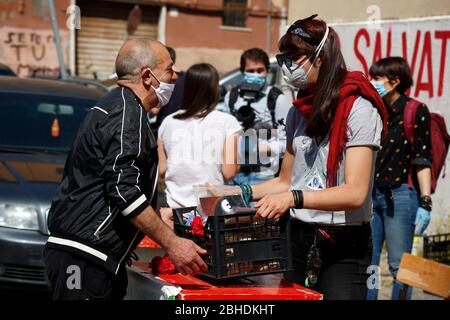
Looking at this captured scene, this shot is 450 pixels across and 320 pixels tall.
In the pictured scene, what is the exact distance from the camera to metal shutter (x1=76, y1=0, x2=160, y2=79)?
93.0 ft

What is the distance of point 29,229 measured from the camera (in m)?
6.51

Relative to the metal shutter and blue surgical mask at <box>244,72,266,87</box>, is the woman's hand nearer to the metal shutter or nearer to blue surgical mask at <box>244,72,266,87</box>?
blue surgical mask at <box>244,72,266,87</box>

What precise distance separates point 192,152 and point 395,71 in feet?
5.78

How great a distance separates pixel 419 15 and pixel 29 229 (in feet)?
15.0

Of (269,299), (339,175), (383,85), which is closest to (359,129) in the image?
(339,175)

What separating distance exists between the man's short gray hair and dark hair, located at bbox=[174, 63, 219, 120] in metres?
2.00

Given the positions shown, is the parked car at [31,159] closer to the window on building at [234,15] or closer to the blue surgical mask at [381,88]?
the blue surgical mask at [381,88]

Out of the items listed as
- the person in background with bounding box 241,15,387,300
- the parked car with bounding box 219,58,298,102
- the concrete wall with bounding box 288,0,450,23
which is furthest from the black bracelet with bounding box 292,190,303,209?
the parked car with bounding box 219,58,298,102

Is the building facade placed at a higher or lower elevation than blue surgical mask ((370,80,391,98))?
higher

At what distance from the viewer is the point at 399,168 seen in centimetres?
638

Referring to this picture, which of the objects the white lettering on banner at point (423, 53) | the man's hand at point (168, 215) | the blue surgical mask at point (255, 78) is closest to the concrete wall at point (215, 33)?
the white lettering on banner at point (423, 53)

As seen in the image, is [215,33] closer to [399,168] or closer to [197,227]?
[399,168]

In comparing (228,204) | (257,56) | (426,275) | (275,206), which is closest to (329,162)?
(275,206)
